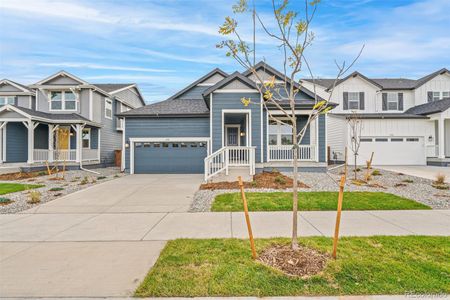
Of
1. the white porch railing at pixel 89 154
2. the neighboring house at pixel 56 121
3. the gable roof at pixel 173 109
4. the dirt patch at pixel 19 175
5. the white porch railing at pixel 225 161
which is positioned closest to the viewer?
the white porch railing at pixel 225 161

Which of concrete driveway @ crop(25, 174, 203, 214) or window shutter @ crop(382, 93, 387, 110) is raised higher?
window shutter @ crop(382, 93, 387, 110)

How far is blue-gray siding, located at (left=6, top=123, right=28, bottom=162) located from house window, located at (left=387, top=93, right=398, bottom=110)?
98.5 feet

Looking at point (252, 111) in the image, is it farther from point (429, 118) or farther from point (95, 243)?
point (429, 118)

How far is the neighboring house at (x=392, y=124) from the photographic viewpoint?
18406mm

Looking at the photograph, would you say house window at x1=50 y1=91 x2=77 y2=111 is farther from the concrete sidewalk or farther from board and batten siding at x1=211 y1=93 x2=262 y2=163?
the concrete sidewalk

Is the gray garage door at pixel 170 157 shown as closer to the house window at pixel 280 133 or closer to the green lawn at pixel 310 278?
the house window at pixel 280 133

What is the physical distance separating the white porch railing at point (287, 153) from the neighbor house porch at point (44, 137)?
42.9 feet

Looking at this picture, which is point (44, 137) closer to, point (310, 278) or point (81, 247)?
point (81, 247)

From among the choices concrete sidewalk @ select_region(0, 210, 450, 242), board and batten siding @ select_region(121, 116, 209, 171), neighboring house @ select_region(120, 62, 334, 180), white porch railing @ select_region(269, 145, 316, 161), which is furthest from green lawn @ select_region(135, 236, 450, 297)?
board and batten siding @ select_region(121, 116, 209, 171)

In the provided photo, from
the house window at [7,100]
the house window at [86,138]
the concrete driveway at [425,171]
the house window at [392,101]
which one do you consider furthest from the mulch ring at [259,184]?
the house window at [7,100]

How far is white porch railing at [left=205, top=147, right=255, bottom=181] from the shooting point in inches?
461

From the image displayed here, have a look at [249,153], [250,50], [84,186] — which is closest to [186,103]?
[249,153]

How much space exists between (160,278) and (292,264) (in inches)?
72.1

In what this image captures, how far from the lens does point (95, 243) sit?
4.52 meters
